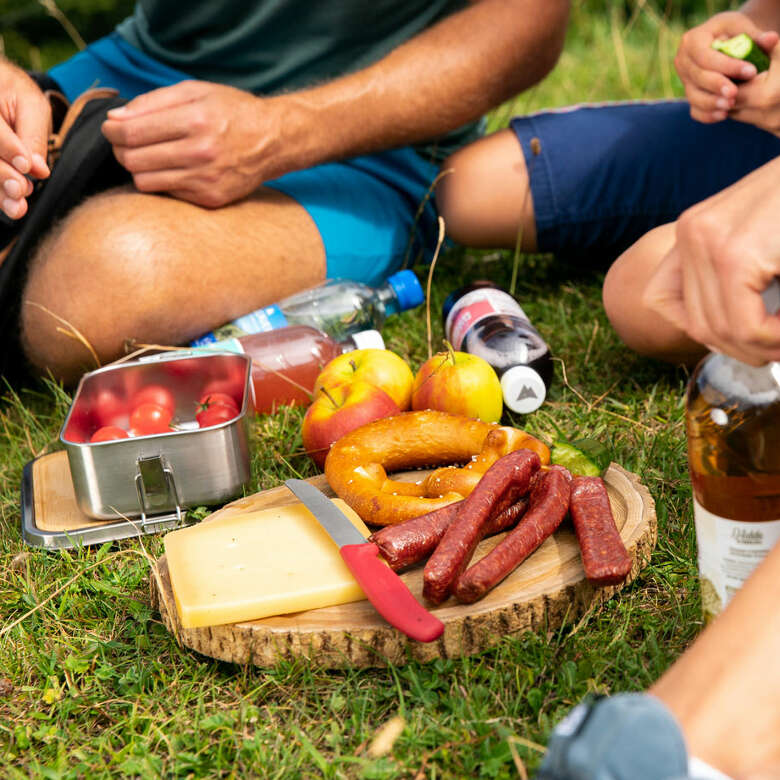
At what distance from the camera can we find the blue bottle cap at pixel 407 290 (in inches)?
108

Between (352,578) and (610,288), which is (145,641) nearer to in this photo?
(352,578)

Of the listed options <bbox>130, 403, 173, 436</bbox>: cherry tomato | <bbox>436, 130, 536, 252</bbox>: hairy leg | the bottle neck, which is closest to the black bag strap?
<bbox>130, 403, 173, 436</bbox>: cherry tomato

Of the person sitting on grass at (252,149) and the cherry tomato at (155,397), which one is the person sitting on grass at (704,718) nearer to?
the cherry tomato at (155,397)

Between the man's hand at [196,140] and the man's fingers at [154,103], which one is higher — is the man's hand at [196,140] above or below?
below

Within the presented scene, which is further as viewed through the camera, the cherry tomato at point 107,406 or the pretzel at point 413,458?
the cherry tomato at point 107,406

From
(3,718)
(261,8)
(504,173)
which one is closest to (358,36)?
(261,8)

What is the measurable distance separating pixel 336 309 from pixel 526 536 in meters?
1.41

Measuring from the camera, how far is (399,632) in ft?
4.62

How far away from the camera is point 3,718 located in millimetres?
1464

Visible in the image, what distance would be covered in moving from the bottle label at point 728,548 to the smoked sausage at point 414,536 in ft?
1.30

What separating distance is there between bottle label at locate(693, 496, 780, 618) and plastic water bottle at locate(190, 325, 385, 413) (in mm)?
1315

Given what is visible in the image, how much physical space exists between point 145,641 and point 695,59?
1715 millimetres

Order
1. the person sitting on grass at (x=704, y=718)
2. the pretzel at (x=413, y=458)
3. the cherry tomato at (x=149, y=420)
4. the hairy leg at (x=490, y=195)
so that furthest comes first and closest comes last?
the hairy leg at (x=490, y=195)
the cherry tomato at (x=149, y=420)
the pretzel at (x=413, y=458)
the person sitting on grass at (x=704, y=718)

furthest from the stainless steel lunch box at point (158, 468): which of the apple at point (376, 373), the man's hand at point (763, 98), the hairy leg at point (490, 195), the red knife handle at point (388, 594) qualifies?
the man's hand at point (763, 98)
